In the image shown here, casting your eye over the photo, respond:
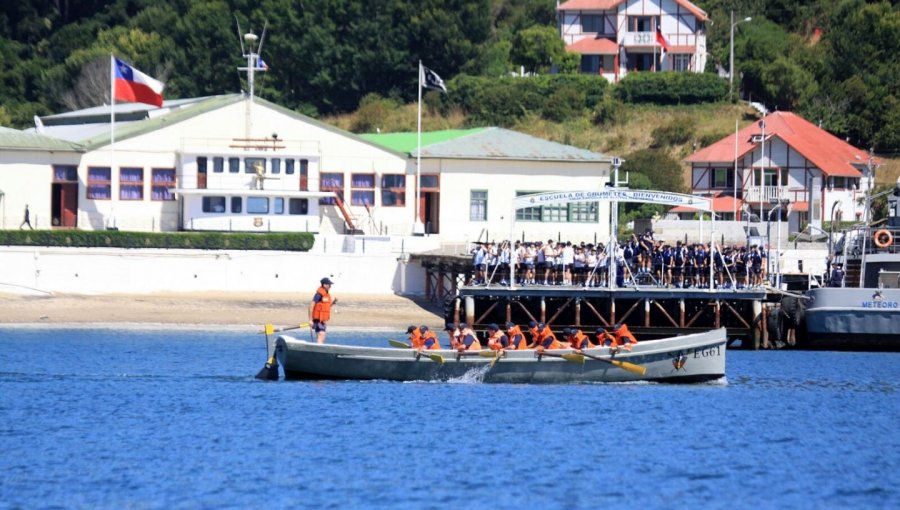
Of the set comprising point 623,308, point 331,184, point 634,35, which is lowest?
point 623,308

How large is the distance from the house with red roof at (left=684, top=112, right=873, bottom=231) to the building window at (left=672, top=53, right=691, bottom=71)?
1582 cm

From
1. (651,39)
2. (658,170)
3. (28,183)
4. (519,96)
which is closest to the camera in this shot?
(28,183)

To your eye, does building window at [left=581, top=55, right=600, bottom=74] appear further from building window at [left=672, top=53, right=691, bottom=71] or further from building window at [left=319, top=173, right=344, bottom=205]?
building window at [left=319, top=173, right=344, bottom=205]

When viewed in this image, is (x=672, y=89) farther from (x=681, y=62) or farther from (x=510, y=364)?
(x=510, y=364)

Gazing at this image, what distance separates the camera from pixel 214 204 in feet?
233

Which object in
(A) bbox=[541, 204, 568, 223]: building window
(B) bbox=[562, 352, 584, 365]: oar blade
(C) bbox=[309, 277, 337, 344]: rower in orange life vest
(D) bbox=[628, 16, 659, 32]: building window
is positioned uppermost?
(D) bbox=[628, 16, 659, 32]: building window

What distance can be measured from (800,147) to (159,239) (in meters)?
38.4

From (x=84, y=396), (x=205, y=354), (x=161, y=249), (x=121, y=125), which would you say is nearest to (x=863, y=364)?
(x=205, y=354)

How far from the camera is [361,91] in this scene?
347 ft

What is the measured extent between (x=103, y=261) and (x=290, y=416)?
3011 centimetres

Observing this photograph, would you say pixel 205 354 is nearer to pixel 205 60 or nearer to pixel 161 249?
pixel 161 249

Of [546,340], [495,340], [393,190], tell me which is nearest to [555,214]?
[393,190]

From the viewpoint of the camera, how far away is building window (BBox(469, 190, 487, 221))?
7444 cm

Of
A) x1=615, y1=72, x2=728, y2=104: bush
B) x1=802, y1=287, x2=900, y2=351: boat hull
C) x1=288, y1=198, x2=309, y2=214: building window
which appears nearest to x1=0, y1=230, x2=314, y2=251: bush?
x1=288, y1=198, x2=309, y2=214: building window
